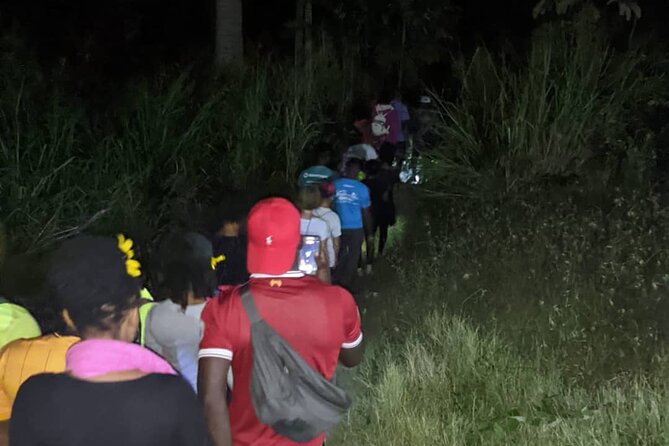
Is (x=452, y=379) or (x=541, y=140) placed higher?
(x=541, y=140)

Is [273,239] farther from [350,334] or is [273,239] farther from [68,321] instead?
[68,321]

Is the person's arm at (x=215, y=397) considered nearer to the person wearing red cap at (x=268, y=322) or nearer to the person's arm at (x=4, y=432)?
the person wearing red cap at (x=268, y=322)

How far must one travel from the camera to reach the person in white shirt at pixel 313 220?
19.5 ft

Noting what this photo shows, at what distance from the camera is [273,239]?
280 centimetres

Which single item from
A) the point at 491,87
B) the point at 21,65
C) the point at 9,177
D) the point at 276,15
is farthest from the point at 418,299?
the point at 276,15

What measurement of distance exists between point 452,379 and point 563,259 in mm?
1980

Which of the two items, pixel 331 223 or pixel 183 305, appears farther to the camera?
pixel 331 223

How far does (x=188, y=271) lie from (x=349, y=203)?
3675 mm

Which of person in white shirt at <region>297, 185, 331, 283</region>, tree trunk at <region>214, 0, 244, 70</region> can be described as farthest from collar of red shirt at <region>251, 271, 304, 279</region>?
tree trunk at <region>214, 0, 244, 70</region>

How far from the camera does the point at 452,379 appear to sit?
505cm

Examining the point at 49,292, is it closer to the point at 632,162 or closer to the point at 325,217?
the point at 325,217

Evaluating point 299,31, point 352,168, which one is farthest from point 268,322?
point 299,31

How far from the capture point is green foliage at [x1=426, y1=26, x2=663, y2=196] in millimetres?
9336

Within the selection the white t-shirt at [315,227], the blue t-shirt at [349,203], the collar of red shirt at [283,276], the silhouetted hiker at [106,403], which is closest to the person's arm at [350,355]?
the collar of red shirt at [283,276]
